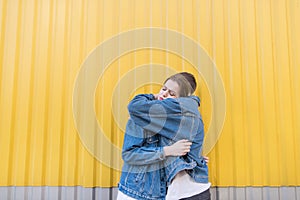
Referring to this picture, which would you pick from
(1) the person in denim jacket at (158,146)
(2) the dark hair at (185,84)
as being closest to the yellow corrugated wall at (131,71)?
(2) the dark hair at (185,84)

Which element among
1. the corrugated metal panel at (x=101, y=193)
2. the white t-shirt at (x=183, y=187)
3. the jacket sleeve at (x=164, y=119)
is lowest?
the corrugated metal panel at (x=101, y=193)

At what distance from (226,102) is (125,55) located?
0.69 meters

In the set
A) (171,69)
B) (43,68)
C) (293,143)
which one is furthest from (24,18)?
(293,143)

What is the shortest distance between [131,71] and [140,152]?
70 centimetres

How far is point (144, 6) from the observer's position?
6.53 feet

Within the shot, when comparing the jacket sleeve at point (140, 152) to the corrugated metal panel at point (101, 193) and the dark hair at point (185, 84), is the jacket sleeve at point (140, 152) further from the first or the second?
the corrugated metal panel at point (101, 193)

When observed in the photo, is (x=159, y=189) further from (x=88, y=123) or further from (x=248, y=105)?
(x=248, y=105)

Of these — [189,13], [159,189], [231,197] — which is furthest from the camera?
[189,13]

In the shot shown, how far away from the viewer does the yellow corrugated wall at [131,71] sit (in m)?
1.90

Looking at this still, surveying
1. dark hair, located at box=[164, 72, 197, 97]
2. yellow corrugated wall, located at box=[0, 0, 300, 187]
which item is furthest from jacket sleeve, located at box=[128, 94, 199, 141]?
yellow corrugated wall, located at box=[0, 0, 300, 187]

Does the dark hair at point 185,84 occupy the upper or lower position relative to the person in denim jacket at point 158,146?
upper

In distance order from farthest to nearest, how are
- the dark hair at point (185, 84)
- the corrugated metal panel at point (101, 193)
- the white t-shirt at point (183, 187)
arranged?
the corrugated metal panel at point (101, 193) → the dark hair at point (185, 84) → the white t-shirt at point (183, 187)

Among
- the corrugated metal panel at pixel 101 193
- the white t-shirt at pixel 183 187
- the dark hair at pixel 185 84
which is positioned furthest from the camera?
the corrugated metal panel at pixel 101 193

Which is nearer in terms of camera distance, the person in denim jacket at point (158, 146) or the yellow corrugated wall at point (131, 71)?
the person in denim jacket at point (158, 146)
